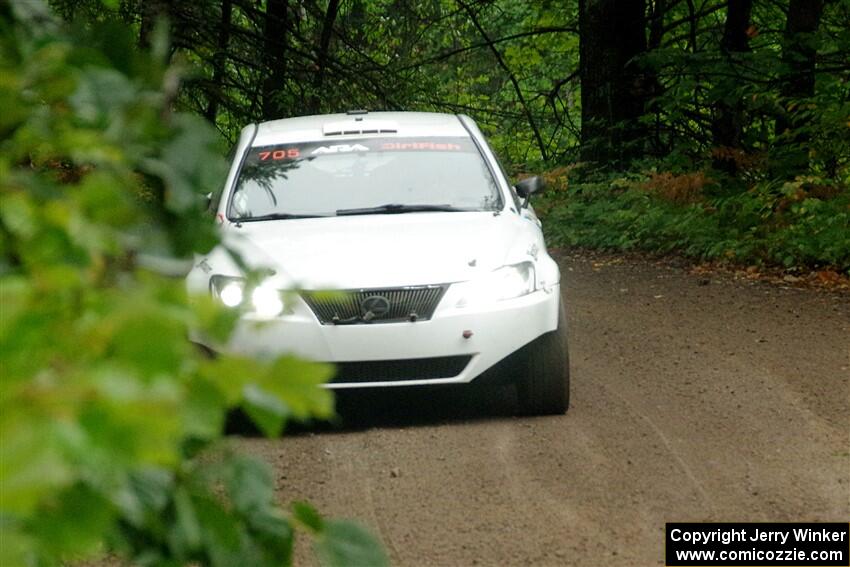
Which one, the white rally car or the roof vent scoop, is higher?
the roof vent scoop

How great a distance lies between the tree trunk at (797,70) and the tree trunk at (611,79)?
3637 millimetres

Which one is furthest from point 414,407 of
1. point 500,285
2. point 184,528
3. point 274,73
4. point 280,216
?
point 274,73

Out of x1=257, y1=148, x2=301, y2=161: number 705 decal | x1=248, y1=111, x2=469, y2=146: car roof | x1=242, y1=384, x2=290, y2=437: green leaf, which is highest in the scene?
x1=242, y1=384, x2=290, y2=437: green leaf

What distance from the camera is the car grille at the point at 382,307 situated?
690cm

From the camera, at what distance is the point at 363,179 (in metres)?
8.45

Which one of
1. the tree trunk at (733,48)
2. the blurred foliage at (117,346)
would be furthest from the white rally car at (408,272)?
the tree trunk at (733,48)

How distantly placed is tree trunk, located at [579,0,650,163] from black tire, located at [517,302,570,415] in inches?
518

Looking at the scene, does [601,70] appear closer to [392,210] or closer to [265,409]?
[392,210]

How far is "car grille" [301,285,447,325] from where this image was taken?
6.90 m

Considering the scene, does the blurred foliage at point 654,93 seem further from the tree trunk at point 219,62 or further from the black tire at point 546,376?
the black tire at point 546,376

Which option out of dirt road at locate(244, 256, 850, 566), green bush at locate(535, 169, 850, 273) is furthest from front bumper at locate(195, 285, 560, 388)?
green bush at locate(535, 169, 850, 273)

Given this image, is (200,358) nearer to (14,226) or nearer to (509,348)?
(14,226)

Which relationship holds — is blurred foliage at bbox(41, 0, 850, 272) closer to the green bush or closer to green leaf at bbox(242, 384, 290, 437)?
the green bush

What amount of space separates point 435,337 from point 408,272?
14.4 inches
